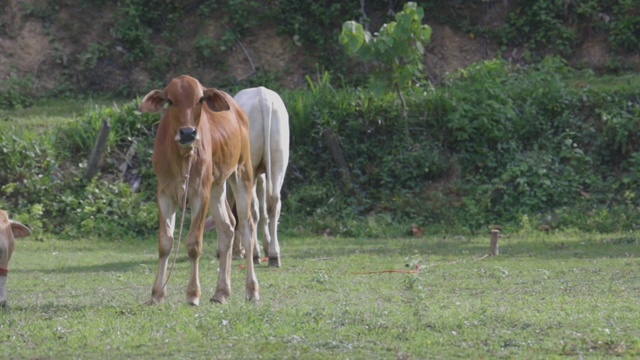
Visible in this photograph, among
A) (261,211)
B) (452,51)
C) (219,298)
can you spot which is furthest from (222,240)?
(452,51)

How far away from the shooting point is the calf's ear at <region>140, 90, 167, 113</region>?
30.2 feet

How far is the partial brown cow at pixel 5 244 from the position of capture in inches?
364

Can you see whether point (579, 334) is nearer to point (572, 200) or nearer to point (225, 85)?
point (572, 200)

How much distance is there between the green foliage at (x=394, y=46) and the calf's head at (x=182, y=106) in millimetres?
8725

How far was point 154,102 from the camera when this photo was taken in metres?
9.26

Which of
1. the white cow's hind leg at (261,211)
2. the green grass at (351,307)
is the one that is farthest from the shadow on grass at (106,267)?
the white cow's hind leg at (261,211)

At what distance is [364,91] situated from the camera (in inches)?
742

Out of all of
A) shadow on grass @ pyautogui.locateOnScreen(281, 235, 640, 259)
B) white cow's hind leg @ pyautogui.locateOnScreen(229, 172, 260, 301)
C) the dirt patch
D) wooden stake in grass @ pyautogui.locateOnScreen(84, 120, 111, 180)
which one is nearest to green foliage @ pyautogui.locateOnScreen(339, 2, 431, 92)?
shadow on grass @ pyautogui.locateOnScreen(281, 235, 640, 259)

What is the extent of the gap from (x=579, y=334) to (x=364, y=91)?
11.5 meters

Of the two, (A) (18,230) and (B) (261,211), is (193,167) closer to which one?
(A) (18,230)

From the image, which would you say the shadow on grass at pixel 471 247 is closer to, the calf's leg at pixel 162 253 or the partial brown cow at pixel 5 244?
the partial brown cow at pixel 5 244

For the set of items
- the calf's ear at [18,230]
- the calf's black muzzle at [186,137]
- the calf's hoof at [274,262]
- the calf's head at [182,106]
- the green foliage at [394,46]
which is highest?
the green foliage at [394,46]

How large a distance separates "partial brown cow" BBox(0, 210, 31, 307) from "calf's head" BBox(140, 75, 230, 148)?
156 cm

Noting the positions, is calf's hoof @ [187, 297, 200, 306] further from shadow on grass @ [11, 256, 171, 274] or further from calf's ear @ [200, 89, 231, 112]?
shadow on grass @ [11, 256, 171, 274]
